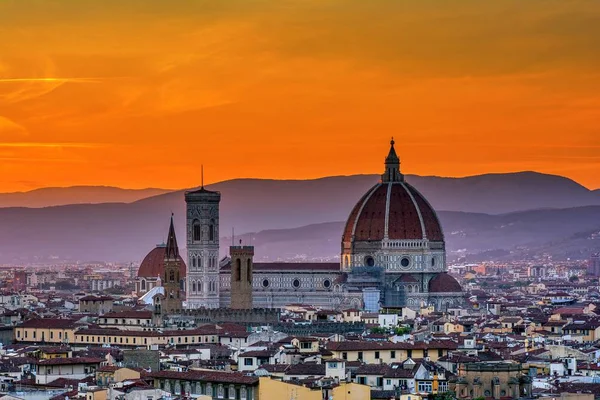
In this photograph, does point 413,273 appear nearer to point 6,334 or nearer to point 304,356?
point 6,334

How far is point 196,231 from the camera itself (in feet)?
534

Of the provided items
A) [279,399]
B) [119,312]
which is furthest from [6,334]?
[279,399]

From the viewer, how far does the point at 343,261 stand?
164125 mm

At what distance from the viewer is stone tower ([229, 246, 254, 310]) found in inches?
5802

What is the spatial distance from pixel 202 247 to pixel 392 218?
15.0 meters

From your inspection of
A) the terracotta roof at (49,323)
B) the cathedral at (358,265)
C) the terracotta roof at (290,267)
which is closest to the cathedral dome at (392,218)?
the cathedral at (358,265)

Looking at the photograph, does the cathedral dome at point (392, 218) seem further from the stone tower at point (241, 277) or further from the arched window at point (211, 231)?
the stone tower at point (241, 277)

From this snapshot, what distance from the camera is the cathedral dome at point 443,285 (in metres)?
157

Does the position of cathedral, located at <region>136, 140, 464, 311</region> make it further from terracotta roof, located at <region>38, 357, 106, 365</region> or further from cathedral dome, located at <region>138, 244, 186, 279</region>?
terracotta roof, located at <region>38, 357, 106, 365</region>

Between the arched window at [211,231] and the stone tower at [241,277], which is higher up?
the arched window at [211,231]

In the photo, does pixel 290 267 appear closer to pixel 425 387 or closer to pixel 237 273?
pixel 237 273

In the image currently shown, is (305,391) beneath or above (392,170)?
beneath

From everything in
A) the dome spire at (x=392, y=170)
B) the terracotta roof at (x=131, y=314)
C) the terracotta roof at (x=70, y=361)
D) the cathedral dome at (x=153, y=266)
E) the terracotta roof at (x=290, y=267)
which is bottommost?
the terracotta roof at (x=70, y=361)

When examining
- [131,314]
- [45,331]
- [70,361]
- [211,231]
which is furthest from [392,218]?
[70,361]
